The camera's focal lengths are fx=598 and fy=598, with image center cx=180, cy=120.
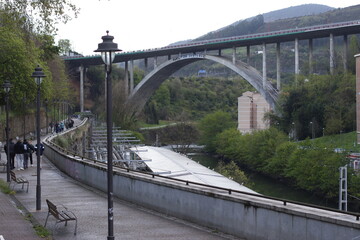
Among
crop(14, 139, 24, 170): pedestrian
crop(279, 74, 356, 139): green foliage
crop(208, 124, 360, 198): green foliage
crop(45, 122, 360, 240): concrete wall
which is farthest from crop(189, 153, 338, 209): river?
crop(45, 122, 360, 240): concrete wall

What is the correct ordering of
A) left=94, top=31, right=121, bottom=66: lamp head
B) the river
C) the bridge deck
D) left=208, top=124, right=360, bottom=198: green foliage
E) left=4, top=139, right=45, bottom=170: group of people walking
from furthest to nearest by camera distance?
left=208, top=124, right=360, bottom=198: green foliage
the river
the bridge deck
left=4, top=139, right=45, bottom=170: group of people walking
left=94, top=31, right=121, bottom=66: lamp head

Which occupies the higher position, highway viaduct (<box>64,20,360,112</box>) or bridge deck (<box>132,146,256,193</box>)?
highway viaduct (<box>64,20,360,112</box>)

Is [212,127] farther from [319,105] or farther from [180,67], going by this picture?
[319,105]

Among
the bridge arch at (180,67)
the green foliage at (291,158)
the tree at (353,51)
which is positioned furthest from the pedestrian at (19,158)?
the tree at (353,51)

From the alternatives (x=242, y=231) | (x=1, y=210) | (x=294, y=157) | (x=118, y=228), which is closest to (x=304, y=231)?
(x=242, y=231)

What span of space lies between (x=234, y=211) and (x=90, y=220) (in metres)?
4.04

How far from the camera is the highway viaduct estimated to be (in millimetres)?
75188

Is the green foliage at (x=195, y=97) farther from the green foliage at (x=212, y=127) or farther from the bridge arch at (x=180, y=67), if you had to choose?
the green foliage at (x=212, y=127)

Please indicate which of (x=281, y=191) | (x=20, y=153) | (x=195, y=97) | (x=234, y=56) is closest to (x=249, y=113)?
(x=234, y=56)

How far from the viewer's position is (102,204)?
54.9ft

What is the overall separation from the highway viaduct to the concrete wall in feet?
192

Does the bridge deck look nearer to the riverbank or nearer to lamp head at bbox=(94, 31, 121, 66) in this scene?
the riverbank

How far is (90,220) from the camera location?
46.4 ft

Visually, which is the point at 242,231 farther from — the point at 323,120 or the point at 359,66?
the point at 323,120
